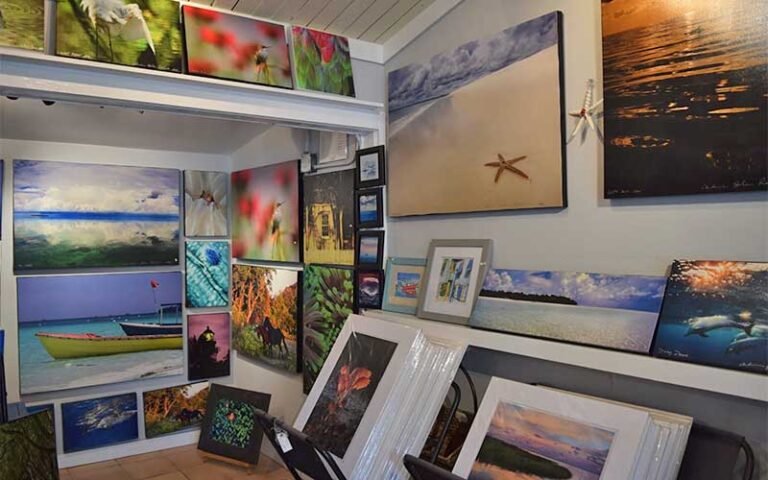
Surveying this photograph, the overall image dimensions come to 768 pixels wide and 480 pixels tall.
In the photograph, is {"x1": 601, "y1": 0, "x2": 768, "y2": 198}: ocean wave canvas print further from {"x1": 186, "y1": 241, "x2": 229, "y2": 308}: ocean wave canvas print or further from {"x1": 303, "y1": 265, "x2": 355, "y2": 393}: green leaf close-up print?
{"x1": 186, "y1": 241, "x2": 229, "y2": 308}: ocean wave canvas print

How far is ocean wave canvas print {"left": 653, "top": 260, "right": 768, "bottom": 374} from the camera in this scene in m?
1.35

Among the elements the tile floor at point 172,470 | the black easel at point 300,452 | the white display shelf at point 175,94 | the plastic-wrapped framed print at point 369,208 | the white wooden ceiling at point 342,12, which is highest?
the white wooden ceiling at point 342,12

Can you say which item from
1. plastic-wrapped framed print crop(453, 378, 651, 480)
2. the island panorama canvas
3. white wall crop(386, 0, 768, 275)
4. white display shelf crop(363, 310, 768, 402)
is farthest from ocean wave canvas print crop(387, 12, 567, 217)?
the island panorama canvas

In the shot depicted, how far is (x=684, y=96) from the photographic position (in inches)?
59.6

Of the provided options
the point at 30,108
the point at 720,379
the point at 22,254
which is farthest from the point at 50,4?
the point at 720,379

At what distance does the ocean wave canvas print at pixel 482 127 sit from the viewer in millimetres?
1880

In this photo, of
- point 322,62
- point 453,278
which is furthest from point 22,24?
point 453,278

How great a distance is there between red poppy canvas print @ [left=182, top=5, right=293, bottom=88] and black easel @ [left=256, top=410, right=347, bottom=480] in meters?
1.28

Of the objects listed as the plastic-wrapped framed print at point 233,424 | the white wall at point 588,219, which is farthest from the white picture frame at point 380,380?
the plastic-wrapped framed print at point 233,424

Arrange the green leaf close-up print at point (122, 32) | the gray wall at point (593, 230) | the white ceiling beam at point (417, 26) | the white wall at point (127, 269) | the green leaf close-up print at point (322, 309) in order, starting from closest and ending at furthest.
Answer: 1. the gray wall at point (593, 230)
2. the green leaf close-up print at point (122, 32)
3. the white ceiling beam at point (417, 26)
4. the green leaf close-up print at point (322, 309)
5. the white wall at point (127, 269)

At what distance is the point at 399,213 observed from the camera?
250 cm

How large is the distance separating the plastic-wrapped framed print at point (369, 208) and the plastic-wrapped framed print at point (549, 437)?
3.62 ft

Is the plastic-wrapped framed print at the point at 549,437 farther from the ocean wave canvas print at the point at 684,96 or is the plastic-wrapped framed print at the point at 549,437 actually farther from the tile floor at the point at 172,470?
the tile floor at the point at 172,470

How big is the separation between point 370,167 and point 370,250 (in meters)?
0.39
